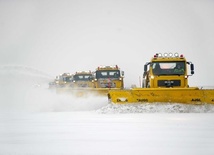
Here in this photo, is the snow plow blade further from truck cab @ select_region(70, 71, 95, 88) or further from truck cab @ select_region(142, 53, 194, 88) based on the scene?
truck cab @ select_region(70, 71, 95, 88)

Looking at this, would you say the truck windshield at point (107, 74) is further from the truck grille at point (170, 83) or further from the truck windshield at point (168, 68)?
the truck grille at point (170, 83)

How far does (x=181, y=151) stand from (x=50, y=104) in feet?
30.5

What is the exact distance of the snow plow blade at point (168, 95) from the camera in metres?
10.4

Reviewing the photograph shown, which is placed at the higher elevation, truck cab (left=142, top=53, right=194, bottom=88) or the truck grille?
truck cab (left=142, top=53, right=194, bottom=88)

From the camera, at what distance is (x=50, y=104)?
12938 mm

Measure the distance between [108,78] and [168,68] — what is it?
20.7 ft

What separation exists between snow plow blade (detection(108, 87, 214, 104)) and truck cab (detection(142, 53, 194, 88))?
6.05 ft

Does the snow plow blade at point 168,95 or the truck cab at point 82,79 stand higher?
the truck cab at point 82,79

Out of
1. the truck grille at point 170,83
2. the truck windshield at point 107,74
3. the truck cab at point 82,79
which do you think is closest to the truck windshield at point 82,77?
the truck cab at point 82,79

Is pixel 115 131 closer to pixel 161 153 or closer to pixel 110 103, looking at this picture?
pixel 161 153

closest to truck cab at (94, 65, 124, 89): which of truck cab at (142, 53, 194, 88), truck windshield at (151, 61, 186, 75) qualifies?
truck cab at (142, 53, 194, 88)

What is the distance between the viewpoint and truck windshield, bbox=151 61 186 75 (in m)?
12.6

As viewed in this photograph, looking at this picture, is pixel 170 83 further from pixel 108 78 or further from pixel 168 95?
pixel 108 78

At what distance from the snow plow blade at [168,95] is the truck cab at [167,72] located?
6.05 feet
